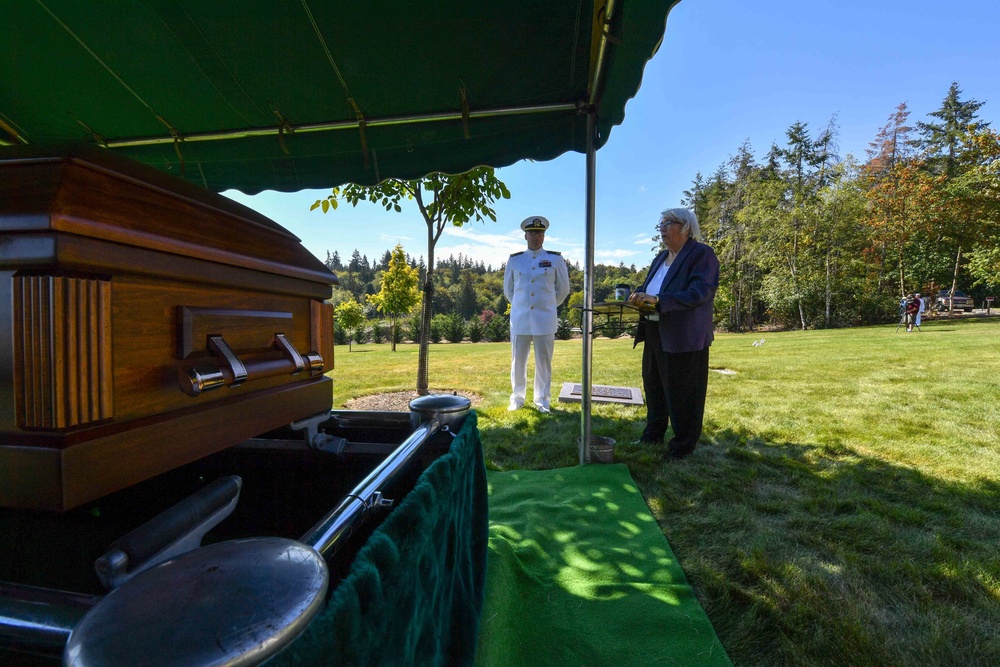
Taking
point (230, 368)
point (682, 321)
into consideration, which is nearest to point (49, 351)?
point (230, 368)

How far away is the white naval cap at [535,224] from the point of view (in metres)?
5.30

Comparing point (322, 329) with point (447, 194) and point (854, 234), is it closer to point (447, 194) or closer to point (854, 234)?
point (447, 194)

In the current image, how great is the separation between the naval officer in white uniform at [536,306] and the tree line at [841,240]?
1428 centimetres

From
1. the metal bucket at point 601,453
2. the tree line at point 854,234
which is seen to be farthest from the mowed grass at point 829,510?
the tree line at point 854,234

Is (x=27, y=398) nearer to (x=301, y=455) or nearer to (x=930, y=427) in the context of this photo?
(x=301, y=455)

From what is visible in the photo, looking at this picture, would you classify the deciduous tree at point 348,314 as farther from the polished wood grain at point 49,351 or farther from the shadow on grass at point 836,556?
the polished wood grain at point 49,351

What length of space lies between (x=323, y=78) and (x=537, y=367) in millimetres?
3862

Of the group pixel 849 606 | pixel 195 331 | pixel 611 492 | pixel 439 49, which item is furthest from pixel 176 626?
pixel 611 492

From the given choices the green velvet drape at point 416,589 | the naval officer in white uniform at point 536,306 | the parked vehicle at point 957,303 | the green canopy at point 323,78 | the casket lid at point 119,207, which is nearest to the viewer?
the green velvet drape at point 416,589

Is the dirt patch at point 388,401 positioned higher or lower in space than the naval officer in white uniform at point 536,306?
lower

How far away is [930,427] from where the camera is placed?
4.36 m

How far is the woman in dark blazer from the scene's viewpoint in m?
3.25

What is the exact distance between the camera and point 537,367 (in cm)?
524

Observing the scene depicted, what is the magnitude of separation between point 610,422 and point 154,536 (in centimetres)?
437
